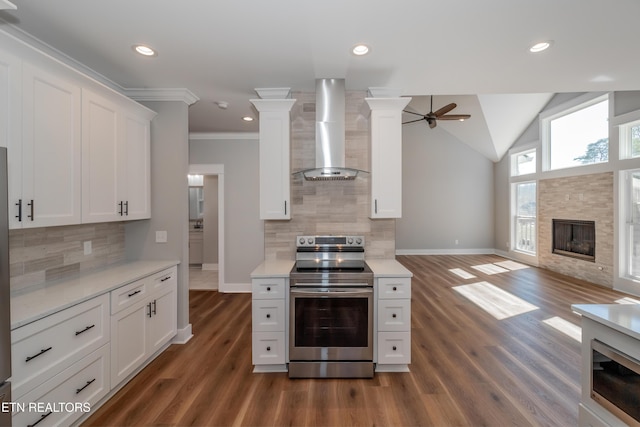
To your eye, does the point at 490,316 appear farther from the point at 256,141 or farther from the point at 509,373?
the point at 256,141

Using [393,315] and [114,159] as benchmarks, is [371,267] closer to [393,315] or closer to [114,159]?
[393,315]


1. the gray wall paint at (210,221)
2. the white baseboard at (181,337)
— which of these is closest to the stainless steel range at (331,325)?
the white baseboard at (181,337)

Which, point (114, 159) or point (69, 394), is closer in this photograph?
point (69, 394)

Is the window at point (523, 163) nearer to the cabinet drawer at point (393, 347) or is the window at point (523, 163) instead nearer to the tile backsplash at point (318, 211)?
the tile backsplash at point (318, 211)

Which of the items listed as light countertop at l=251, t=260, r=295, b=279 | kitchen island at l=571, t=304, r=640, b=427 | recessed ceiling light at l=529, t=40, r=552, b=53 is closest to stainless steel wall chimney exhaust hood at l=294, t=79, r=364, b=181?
light countertop at l=251, t=260, r=295, b=279

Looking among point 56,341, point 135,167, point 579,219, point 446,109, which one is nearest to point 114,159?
point 135,167

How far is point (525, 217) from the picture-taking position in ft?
24.2

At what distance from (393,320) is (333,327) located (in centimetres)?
53

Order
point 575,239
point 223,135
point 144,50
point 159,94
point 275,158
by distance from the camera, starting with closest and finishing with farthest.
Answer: point 144,50 → point 275,158 → point 159,94 → point 223,135 → point 575,239

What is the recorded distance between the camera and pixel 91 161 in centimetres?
233

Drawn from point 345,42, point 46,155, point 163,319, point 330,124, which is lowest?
point 163,319

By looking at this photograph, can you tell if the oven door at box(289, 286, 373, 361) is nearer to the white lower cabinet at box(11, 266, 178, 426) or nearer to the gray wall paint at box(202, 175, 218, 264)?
the white lower cabinet at box(11, 266, 178, 426)

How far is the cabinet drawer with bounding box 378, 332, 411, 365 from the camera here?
250 centimetres

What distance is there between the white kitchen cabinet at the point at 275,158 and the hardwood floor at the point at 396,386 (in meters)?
1.50
